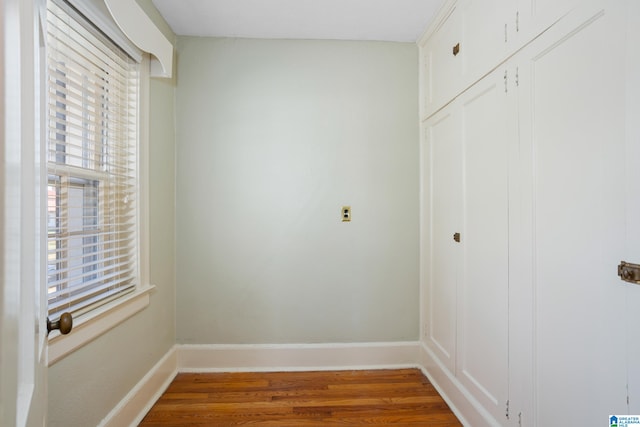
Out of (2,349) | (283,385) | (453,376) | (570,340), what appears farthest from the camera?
(283,385)

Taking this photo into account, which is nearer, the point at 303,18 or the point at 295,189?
the point at 303,18

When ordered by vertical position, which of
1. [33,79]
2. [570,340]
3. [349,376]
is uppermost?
A: [33,79]

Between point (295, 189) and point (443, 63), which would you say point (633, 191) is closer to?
point (443, 63)

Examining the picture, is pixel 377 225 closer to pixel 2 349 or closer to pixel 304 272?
pixel 304 272

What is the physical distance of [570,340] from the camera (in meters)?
1.06

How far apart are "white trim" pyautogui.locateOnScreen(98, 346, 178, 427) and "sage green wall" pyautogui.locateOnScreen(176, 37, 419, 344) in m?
0.22

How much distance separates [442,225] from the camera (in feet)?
6.54

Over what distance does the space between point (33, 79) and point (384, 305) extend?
7.35 ft

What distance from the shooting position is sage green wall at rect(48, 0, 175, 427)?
1.25m

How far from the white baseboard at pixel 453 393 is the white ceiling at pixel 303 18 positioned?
2320 millimetres

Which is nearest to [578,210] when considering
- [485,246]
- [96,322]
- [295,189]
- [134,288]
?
[485,246]

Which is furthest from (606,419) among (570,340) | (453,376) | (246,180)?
(246,180)

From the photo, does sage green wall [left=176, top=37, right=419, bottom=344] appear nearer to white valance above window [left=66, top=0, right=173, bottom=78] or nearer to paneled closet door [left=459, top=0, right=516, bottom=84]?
white valance above window [left=66, top=0, right=173, bottom=78]

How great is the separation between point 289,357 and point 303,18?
2397 millimetres
